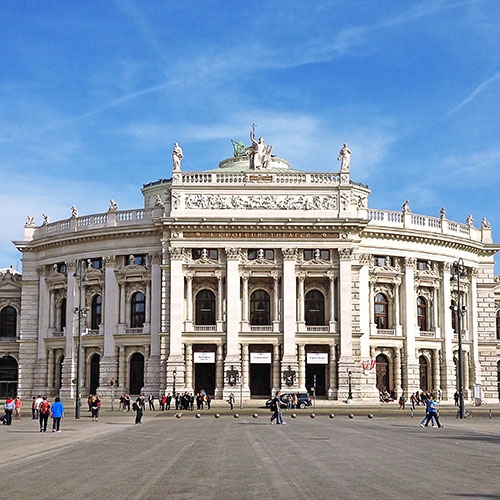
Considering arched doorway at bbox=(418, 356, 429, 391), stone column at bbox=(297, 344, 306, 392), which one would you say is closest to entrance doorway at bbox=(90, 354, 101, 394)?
stone column at bbox=(297, 344, 306, 392)

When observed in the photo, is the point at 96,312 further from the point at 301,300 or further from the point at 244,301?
the point at 301,300

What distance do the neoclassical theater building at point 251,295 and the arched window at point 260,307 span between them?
0.14m

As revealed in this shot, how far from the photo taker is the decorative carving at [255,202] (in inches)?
3029

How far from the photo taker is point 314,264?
76.6 m

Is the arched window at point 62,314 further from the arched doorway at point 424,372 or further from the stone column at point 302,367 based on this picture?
the arched doorway at point 424,372

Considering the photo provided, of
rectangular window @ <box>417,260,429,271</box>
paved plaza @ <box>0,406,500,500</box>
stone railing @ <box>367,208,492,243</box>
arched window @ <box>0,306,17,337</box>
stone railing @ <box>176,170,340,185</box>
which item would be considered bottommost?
paved plaza @ <box>0,406,500,500</box>

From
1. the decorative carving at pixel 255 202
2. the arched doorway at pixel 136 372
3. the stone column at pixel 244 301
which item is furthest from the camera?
the arched doorway at pixel 136 372

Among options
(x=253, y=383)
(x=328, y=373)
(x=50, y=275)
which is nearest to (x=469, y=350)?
(x=328, y=373)

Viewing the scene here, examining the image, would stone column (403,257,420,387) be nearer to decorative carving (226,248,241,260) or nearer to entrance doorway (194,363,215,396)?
decorative carving (226,248,241,260)

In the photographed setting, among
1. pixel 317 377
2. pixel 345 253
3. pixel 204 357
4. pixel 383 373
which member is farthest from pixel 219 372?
pixel 383 373

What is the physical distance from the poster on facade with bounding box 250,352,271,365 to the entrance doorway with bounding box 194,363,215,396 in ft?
12.1

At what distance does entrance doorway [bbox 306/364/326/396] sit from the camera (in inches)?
3000

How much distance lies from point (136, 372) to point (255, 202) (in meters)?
19.1

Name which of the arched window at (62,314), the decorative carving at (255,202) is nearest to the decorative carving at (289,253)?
the decorative carving at (255,202)
